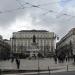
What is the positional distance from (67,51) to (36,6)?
14038 centimetres

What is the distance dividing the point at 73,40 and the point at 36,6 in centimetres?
14388

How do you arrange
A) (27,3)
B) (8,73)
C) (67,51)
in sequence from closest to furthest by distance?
1. (27,3)
2. (8,73)
3. (67,51)

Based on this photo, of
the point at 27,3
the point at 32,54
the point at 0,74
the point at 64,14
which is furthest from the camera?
the point at 32,54

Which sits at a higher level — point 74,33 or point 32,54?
point 74,33

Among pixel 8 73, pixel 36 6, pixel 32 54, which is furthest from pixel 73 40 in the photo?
pixel 36 6

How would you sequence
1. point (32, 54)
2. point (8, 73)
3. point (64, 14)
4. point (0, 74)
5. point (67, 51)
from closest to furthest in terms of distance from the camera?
point (64, 14)
point (0, 74)
point (8, 73)
point (32, 54)
point (67, 51)

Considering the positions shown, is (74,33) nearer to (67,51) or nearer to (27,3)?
(67,51)

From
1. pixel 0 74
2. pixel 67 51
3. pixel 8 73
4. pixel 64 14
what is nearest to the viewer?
pixel 64 14

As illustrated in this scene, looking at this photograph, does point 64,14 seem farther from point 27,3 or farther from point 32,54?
point 32,54

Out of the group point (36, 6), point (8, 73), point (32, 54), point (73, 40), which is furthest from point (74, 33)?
point (36, 6)

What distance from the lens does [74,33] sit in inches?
6772

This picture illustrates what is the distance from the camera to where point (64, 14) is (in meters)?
28.4

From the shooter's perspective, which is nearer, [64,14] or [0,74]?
[64,14]

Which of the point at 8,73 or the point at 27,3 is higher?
the point at 27,3
